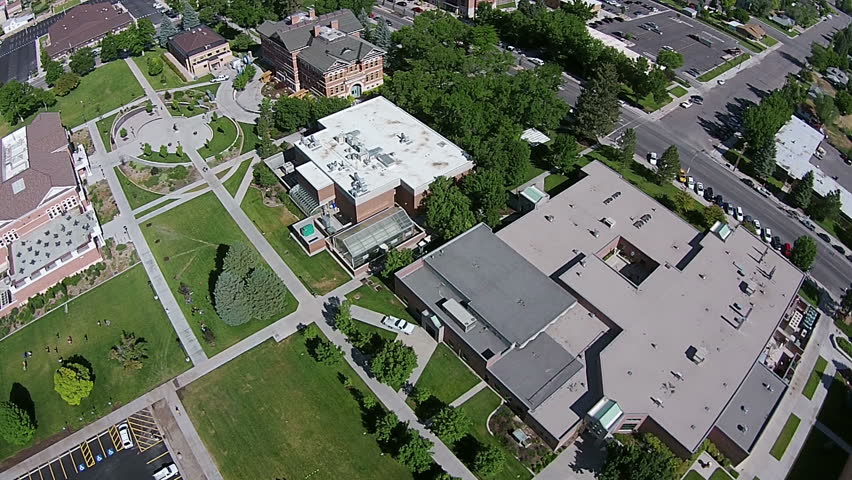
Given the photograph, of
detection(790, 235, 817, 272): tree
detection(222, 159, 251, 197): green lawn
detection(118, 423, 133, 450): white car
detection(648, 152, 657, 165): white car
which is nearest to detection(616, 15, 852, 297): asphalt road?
detection(648, 152, 657, 165): white car

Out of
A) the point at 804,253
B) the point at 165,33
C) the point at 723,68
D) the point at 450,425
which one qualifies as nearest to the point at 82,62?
the point at 165,33

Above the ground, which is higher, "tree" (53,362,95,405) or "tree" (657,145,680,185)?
"tree" (657,145,680,185)

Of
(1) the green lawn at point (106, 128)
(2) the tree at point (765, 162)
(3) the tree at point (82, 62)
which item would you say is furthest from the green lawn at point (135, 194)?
(2) the tree at point (765, 162)

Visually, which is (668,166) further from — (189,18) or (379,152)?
(189,18)

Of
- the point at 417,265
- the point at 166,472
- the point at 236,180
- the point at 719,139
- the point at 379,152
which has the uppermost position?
the point at 379,152

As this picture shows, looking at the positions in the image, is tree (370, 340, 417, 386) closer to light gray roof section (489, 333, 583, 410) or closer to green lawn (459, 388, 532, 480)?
green lawn (459, 388, 532, 480)

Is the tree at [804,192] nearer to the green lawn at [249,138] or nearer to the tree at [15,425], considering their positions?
the green lawn at [249,138]
